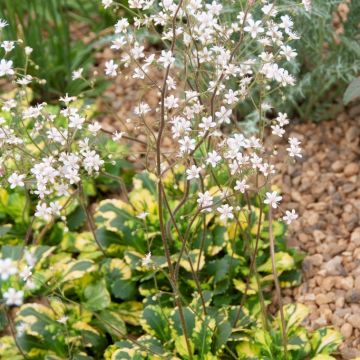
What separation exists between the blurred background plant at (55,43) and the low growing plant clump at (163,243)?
472 millimetres

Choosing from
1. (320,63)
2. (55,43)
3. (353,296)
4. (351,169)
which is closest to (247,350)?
(353,296)

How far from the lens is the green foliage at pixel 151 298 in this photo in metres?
2.06

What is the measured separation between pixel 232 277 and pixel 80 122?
37.0 inches

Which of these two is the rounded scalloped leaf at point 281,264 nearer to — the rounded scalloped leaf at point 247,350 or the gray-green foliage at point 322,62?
the rounded scalloped leaf at point 247,350

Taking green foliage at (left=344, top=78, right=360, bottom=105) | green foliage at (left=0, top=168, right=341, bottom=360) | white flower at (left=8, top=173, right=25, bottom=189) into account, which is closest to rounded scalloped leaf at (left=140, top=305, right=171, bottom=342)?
green foliage at (left=0, top=168, right=341, bottom=360)

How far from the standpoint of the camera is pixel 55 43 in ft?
11.1

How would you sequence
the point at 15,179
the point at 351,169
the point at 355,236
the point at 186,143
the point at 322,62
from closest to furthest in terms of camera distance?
the point at 186,143 < the point at 15,179 < the point at 355,236 < the point at 351,169 < the point at 322,62

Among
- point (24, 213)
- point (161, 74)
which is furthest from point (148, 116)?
point (24, 213)

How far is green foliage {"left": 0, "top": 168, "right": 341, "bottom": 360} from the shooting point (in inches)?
81.0

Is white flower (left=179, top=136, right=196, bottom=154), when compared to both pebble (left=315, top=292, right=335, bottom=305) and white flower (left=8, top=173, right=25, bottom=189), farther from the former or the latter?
pebble (left=315, top=292, right=335, bottom=305)

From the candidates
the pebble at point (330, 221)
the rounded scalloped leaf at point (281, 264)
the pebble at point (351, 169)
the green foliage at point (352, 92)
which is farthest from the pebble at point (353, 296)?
the green foliage at point (352, 92)

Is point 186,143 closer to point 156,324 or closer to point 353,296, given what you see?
point 156,324

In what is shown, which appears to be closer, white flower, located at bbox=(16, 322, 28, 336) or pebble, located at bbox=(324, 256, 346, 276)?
white flower, located at bbox=(16, 322, 28, 336)

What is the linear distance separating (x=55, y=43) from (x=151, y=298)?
1.66 metres
